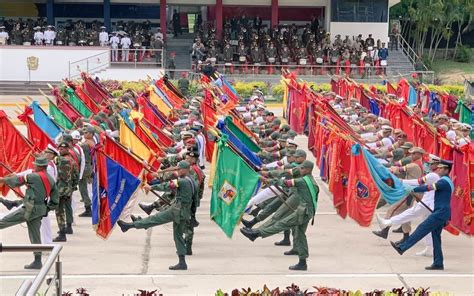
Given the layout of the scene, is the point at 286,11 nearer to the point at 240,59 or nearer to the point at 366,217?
the point at 240,59

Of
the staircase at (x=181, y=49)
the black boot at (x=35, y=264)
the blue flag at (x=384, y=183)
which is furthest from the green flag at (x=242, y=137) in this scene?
the staircase at (x=181, y=49)

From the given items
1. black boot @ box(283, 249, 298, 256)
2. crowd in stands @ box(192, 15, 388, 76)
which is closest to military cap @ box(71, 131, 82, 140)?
black boot @ box(283, 249, 298, 256)

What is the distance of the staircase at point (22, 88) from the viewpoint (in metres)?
39.8

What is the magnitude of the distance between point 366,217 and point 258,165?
2574 mm

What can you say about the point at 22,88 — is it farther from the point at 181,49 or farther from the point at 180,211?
the point at 180,211

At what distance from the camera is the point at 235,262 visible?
14039mm

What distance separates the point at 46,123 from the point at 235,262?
6868 mm

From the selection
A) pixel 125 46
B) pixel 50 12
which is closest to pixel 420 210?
pixel 125 46

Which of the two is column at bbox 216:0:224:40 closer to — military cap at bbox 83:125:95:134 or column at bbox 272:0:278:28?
column at bbox 272:0:278:28

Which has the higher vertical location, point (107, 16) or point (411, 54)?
point (107, 16)

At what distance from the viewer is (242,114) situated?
22.8m

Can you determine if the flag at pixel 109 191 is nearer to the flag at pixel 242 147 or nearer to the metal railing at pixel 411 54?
the flag at pixel 242 147

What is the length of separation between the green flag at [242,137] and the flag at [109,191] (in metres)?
3.98

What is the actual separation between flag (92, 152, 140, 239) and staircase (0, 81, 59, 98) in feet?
84.1
